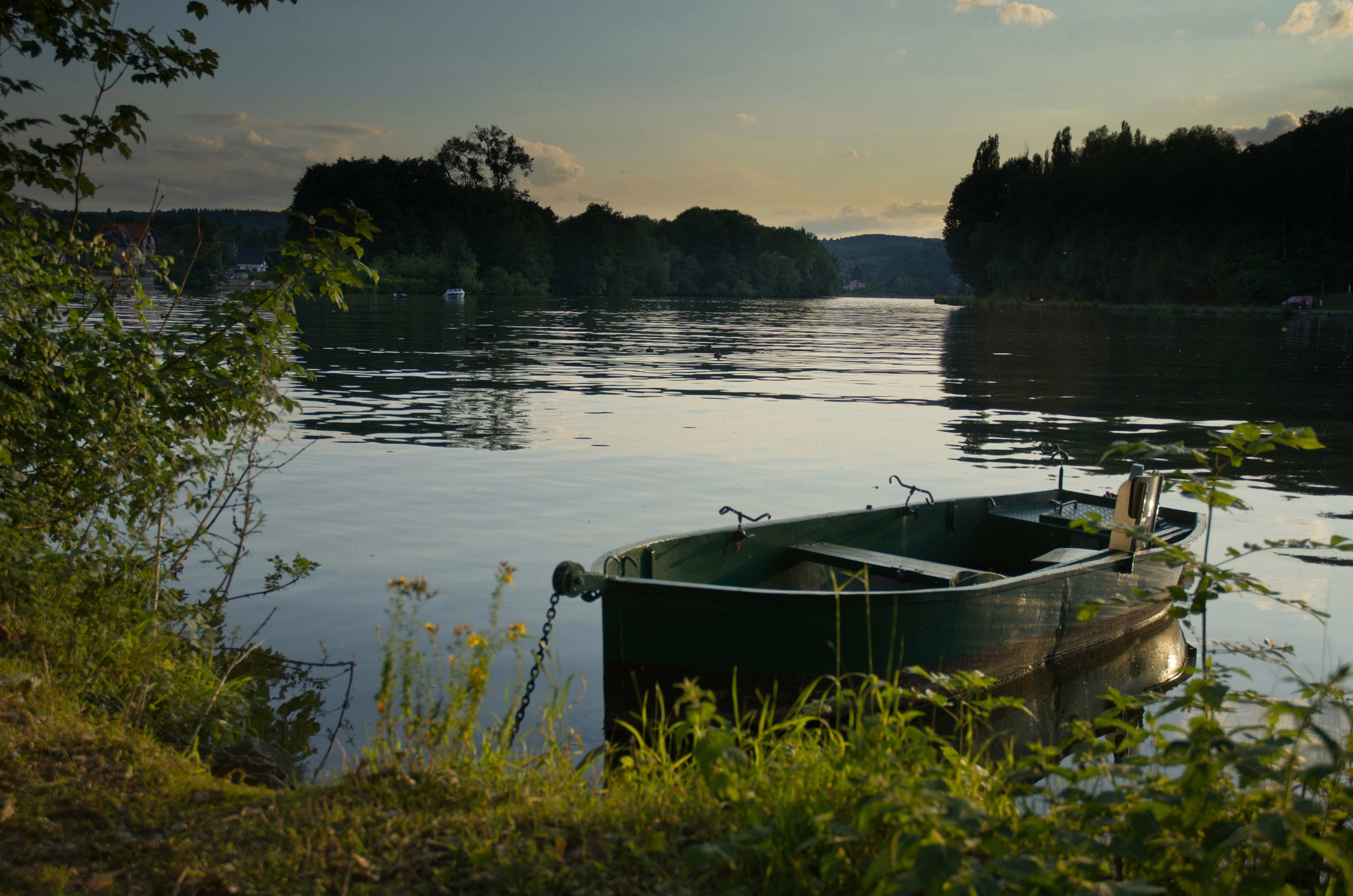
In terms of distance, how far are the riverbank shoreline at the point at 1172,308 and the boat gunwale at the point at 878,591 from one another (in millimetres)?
79419

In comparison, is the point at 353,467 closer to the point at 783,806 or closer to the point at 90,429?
the point at 90,429

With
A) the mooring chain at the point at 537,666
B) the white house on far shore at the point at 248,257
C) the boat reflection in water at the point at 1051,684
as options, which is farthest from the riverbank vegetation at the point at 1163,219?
the white house on far shore at the point at 248,257

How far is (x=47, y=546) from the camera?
5.43m

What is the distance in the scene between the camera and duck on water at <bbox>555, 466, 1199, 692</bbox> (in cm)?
565

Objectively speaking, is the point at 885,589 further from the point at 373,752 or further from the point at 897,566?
the point at 373,752

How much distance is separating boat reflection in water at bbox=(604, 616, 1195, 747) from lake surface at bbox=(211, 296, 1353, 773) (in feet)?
1.04

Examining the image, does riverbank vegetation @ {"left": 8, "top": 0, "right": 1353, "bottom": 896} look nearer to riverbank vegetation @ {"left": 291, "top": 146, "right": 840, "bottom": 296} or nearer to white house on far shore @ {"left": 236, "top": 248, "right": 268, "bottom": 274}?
riverbank vegetation @ {"left": 291, "top": 146, "right": 840, "bottom": 296}

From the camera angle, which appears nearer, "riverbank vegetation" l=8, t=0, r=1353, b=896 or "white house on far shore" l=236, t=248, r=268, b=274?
"riverbank vegetation" l=8, t=0, r=1353, b=896

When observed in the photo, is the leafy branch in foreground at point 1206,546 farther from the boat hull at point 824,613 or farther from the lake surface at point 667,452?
the lake surface at point 667,452

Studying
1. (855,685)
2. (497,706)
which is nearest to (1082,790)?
(855,685)

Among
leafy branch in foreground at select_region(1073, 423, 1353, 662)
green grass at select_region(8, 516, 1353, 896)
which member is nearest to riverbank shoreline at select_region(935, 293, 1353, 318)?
leafy branch in foreground at select_region(1073, 423, 1353, 662)

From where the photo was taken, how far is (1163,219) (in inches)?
4006

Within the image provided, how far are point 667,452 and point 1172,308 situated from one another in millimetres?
86658

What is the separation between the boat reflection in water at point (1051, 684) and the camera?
229 inches
